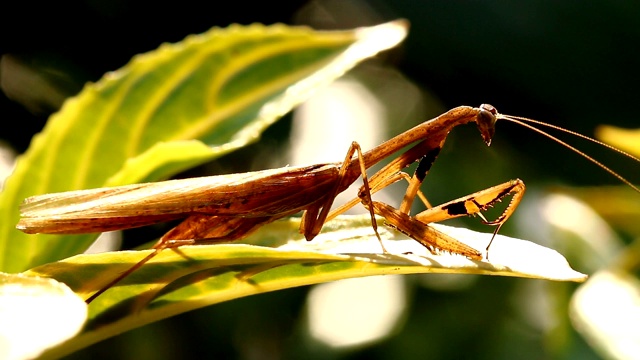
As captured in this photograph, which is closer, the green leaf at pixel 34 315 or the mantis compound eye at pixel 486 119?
the green leaf at pixel 34 315

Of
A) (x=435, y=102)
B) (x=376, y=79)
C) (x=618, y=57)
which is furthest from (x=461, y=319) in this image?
(x=618, y=57)

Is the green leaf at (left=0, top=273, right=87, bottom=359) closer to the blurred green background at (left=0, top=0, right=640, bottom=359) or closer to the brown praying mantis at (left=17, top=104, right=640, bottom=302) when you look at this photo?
the brown praying mantis at (left=17, top=104, right=640, bottom=302)

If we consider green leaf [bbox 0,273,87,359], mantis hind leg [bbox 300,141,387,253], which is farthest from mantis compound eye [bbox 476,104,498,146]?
green leaf [bbox 0,273,87,359]

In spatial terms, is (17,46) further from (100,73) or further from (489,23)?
(489,23)

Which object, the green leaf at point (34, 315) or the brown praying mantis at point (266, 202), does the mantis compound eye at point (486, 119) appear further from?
the green leaf at point (34, 315)

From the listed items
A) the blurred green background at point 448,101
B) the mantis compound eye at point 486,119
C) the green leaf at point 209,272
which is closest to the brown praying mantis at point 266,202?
the mantis compound eye at point 486,119

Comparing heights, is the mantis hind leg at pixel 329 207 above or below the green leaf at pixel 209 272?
above

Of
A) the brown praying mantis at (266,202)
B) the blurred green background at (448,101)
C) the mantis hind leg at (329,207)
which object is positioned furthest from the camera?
the blurred green background at (448,101)
